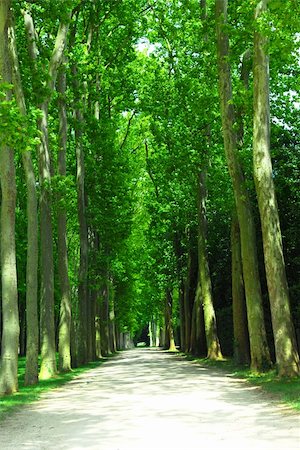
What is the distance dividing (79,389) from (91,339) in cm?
1583

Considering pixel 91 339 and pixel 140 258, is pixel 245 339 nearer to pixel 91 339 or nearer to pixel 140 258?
pixel 91 339

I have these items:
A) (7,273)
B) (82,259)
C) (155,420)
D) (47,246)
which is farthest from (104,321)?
(155,420)

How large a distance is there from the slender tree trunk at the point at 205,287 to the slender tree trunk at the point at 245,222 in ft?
26.9

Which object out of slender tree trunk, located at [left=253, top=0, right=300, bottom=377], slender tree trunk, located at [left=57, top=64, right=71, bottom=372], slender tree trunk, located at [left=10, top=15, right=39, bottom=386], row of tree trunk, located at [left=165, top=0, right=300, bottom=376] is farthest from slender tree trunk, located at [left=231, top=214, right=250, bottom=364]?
slender tree trunk, located at [left=10, top=15, right=39, bottom=386]

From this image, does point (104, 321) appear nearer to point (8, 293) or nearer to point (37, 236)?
point (37, 236)

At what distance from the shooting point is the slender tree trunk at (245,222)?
1761cm

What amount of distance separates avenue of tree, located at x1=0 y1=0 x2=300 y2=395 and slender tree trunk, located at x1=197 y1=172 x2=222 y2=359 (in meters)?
0.07

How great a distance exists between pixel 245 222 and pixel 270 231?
309cm

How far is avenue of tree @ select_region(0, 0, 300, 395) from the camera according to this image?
1498 centimetres

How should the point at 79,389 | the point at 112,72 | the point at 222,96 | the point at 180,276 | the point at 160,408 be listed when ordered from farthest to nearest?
the point at 180,276, the point at 112,72, the point at 222,96, the point at 79,389, the point at 160,408

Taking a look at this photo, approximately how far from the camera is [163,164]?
98.3 feet

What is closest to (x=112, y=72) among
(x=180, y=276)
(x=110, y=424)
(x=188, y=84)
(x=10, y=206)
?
(x=188, y=84)

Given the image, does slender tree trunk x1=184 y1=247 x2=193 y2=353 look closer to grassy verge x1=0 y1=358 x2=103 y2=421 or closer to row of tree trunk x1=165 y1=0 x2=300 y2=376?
row of tree trunk x1=165 y1=0 x2=300 y2=376

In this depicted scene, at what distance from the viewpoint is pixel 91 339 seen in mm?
31609
